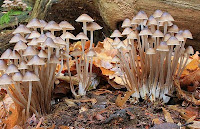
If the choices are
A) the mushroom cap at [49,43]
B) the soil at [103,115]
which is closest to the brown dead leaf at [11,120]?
the soil at [103,115]

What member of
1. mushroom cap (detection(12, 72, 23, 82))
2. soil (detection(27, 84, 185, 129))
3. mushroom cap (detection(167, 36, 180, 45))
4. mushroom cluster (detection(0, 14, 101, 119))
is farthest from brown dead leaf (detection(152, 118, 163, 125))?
mushroom cap (detection(12, 72, 23, 82))

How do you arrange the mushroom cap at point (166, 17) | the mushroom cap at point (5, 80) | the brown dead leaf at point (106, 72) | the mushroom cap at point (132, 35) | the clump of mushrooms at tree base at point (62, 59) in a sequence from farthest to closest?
the brown dead leaf at point (106, 72), the mushroom cap at point (132, 35), the mushroom cap at point (166, 17), the clump of mushrooms at tree base at point (62, 59), the mushroom cap at point (5, 80)

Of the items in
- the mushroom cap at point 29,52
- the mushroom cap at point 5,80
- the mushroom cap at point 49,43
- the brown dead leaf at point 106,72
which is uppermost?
the mushroom cap at point 49,43

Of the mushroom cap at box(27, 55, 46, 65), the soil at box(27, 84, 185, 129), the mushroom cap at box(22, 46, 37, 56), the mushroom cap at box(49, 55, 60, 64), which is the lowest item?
the soil at box(27, 84, 185, 129)

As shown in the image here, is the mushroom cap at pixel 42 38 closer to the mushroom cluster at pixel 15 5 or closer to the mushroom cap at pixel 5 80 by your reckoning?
the mushroom cap at pixel 5 80

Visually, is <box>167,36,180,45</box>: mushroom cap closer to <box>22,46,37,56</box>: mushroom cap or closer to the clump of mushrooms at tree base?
the clump of mushrooms at tree base

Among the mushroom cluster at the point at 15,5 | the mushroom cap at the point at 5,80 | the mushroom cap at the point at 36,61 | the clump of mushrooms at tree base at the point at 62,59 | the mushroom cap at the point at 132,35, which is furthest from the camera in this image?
the mushroom cluster at the point at 15,5

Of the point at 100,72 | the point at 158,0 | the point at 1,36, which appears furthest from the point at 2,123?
the point at 1,36

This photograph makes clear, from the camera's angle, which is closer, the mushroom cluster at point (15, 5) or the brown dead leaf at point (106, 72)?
the brown dead leaf at point (106, 72)

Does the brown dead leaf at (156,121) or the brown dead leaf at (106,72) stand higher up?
the brown dead leaf at (106,72)

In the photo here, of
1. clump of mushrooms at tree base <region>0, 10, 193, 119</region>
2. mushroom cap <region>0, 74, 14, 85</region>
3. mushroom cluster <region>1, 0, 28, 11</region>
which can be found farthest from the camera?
mushroom cluster <region>1, 0, 28, 11</region>

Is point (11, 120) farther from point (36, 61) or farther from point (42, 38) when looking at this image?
point (42, 38)

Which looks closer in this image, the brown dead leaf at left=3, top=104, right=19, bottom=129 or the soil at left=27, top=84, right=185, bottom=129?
the soil at left=27, top=84, right=185, bottom=129
